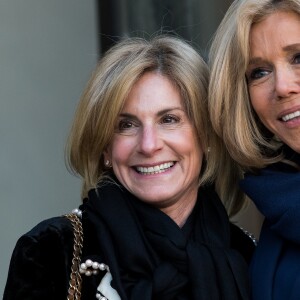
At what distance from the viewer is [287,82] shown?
11.1 ft

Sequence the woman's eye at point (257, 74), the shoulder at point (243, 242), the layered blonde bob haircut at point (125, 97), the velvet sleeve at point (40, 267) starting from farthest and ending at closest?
the shoulder at point (243, 242) → the layered blonde bob haircut at point (125, 97) → the woman's eye at point (257, 74) → the velvet sleeve at point (40, 267)

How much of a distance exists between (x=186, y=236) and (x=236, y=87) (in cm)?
56

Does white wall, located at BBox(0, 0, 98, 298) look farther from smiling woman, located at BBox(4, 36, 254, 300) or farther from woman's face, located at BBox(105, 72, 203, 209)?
woman's face, located at BBox(105, 72, 203, 209)

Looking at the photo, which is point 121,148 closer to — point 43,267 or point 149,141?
point 149,141

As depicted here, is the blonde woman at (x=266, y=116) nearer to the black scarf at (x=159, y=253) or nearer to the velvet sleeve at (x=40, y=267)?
the black scarf at (x=159, y=253)

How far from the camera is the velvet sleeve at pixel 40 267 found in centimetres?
335

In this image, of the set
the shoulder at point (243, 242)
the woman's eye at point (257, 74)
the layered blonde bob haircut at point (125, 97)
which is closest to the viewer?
the woman's eye at point (257, 74)

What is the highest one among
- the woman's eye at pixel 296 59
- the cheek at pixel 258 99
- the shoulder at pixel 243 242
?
the woman's eye at pixel 296 59

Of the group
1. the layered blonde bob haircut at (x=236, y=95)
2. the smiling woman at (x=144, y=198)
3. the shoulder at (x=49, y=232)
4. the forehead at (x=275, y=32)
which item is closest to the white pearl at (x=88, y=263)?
the smiling woman at (x=144, y=198)

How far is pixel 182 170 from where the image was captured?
11.9ft

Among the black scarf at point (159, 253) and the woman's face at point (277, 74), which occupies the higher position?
the woman's face at point (277, 74)

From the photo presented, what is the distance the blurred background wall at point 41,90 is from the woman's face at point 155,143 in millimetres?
1536

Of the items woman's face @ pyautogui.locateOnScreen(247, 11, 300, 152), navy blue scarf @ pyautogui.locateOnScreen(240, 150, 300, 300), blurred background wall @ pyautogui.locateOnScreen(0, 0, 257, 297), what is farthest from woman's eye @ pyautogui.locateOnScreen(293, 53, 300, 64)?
blurred background wall @ pyautogui.locateOnScreen(0, 0, 257, 297)

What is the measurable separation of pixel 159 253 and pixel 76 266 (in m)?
0.30
